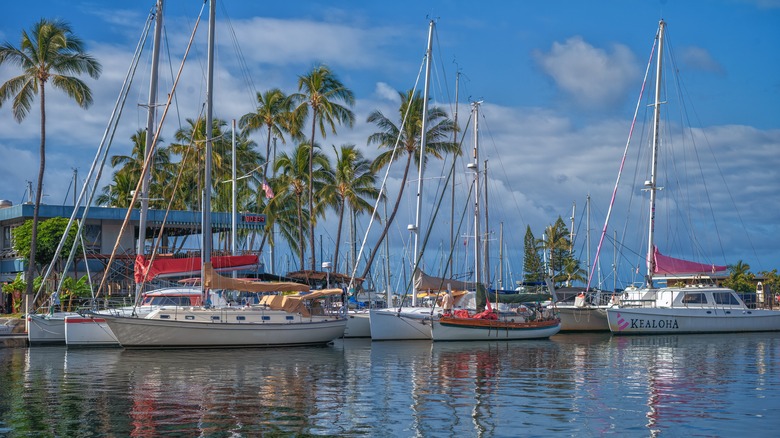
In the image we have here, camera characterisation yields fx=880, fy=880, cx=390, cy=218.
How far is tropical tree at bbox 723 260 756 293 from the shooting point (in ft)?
244

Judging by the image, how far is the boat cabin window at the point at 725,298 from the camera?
50094mm

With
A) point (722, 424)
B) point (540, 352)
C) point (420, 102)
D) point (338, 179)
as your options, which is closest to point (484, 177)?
point (420, 102)

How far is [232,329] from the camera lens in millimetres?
36188

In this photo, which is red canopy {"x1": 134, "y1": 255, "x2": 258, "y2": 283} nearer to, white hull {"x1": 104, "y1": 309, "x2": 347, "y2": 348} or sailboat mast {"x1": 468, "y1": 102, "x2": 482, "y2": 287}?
white hull {"x1": 104, "y1": 309, "x2": 347, "y2": 348}

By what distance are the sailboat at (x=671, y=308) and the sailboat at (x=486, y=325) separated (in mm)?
4884

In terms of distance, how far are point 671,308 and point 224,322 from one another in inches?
1005

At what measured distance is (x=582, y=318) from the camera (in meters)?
52.2

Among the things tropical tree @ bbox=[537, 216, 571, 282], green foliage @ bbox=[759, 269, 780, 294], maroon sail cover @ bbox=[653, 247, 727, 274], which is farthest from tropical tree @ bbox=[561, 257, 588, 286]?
maroon sail cover @ bbox=[653, 247, 727, 274]

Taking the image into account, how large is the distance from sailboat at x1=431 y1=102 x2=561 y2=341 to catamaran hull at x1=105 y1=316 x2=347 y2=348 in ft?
23.8

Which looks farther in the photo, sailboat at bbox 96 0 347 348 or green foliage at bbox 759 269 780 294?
green foliage at bbox 759 269 780 294

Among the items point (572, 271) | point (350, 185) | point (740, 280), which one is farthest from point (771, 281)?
point (350, 185)

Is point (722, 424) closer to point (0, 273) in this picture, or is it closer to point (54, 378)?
point (54, 378)

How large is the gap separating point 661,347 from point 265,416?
2616 centimetres

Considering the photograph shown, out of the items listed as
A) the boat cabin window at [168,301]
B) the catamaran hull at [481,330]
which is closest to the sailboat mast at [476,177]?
the catamaran hull at [481,330]
